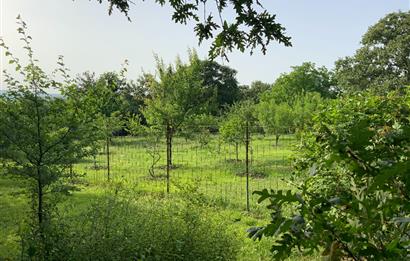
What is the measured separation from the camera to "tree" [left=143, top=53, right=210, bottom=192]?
13430mm

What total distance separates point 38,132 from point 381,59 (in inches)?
1143

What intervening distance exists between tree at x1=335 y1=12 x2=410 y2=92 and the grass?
1458cm

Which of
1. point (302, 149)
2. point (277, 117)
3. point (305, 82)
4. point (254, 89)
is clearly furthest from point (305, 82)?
point (302, 149)

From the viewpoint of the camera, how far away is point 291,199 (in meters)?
0.83

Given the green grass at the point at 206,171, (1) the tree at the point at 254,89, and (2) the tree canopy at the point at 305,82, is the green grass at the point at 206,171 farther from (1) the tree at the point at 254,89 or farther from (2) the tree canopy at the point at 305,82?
(1) the tree at the point at 254,89

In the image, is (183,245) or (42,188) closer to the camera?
(183,245)

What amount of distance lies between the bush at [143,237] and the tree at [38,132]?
0.57 meters

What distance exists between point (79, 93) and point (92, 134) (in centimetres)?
53

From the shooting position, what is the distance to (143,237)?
13.3 ft

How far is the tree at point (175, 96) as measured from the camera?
1343cm

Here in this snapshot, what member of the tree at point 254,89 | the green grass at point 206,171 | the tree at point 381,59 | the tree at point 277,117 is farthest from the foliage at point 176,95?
the tree at point 254,89

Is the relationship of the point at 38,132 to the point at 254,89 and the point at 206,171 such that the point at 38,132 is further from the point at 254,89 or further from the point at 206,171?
the point at 254,89

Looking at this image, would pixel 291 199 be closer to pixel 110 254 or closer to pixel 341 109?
pixel 110 254

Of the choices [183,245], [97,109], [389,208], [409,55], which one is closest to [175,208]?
[183,245]
